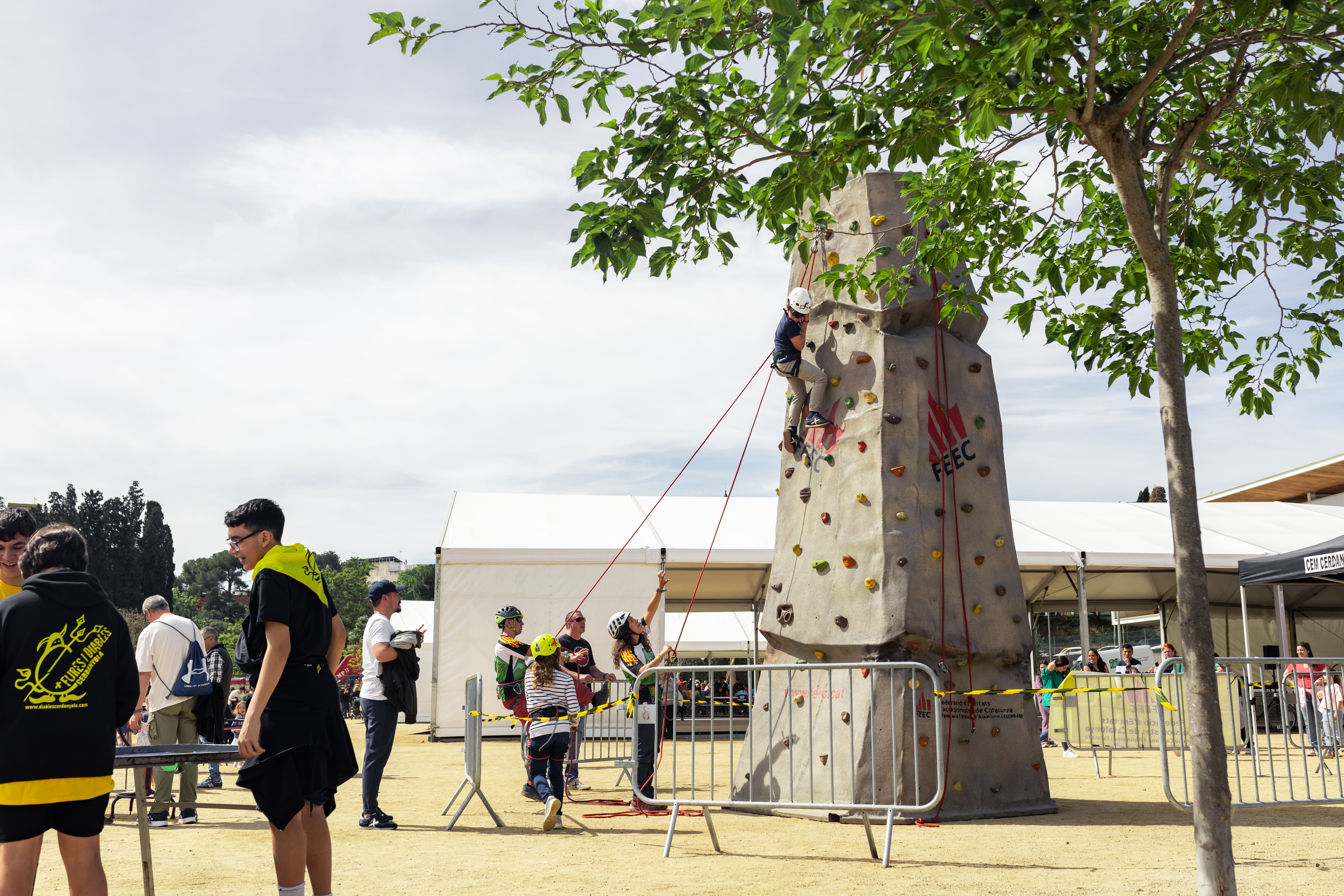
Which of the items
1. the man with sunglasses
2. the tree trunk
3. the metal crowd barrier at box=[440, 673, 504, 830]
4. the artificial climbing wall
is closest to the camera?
the tree trunk

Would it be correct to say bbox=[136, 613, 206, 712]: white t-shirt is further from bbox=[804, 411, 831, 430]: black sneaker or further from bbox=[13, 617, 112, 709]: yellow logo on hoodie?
bbox=[804, 411, 831, 430]: black sneaker

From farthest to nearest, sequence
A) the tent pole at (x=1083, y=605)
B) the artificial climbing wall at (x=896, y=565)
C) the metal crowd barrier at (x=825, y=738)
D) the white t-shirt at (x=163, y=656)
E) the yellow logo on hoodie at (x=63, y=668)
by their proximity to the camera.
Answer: the tent pole at (x=1083, y=605), the white t-shirt at (x=163, y=656), the artificial climbing wall at (x=896, y=565), the metal crowd barrier at (x=825, y=738), the yellow logo on hoodie at (x=63, y=668)

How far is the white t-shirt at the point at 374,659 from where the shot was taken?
25.1 feet

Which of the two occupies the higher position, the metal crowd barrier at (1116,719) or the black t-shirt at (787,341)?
the black t-shirt at (787,341)

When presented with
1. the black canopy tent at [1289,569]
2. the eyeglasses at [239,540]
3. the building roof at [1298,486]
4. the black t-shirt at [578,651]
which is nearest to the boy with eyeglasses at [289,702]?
the eyeglasses at [239,540]

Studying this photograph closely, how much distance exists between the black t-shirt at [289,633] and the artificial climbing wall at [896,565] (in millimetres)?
3852

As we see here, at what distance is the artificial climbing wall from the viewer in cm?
738

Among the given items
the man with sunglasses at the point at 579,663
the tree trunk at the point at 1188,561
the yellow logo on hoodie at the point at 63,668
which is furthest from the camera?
the man with sunglasses at the point at 579,663

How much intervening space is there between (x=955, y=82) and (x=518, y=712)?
6225mm

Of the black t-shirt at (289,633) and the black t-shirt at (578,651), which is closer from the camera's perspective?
the black t-shirt at (289,633)

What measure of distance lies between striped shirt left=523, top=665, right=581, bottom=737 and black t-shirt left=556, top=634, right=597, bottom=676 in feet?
2.50

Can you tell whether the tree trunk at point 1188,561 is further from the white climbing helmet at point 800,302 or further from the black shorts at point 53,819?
the black shorts at point 53,819

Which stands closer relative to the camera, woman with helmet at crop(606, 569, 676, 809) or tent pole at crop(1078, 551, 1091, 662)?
woman with helmet at crop(606, 569, 676, 809)

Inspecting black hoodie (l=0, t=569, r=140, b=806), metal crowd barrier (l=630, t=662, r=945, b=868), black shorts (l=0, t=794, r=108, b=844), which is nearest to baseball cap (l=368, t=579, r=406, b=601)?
metal crowd barrier (l=630, t=662, r=945, b=868)
